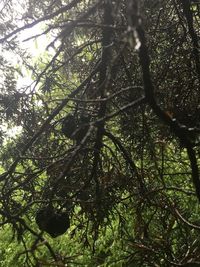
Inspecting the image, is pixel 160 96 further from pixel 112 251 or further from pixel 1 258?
pixel 1 258

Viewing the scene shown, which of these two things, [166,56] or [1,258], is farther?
[1,258]

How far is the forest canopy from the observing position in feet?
6.89

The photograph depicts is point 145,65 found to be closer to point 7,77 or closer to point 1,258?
point 7,77

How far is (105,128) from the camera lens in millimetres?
4113

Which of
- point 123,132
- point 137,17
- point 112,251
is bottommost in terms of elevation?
point 137,17

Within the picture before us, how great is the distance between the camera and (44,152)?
4.44 meters

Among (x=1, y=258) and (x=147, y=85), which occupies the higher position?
(x=1, y=258)

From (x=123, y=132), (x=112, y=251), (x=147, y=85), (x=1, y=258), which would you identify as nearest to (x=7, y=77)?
(x=123, y=132)

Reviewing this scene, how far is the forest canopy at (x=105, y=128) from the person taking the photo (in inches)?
82.7

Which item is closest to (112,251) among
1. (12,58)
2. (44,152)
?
(44,152)

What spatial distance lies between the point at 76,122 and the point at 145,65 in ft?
5.98

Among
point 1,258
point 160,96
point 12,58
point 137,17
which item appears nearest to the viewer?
point 137,17

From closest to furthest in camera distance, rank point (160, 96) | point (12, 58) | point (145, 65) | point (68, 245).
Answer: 1. point (145, 65)
2. point (160, 96)
3. point (12, 58)
4. point (68, 245)

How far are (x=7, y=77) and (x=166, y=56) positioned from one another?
105 inches
